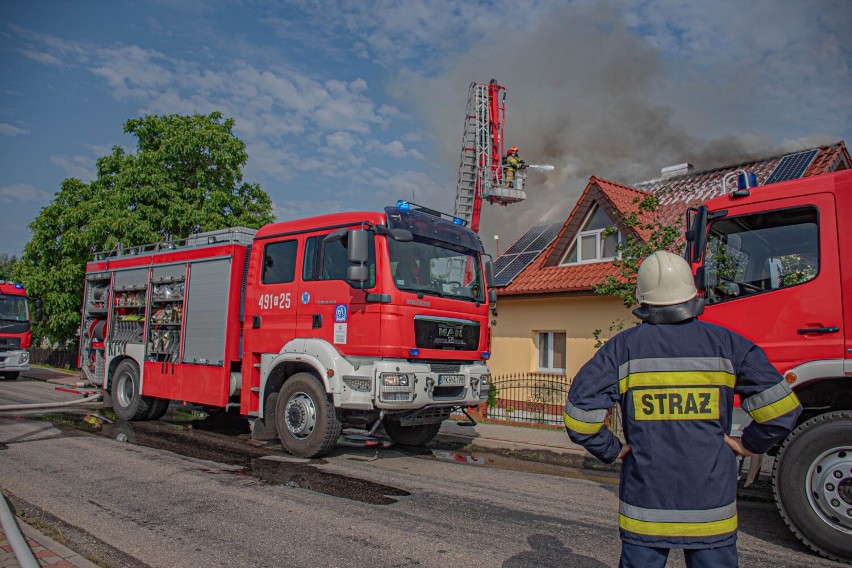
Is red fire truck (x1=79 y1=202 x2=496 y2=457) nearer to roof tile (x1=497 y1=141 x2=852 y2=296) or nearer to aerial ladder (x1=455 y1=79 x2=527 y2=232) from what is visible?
roof tile (x1=497 y1=141 x2=852 y2=296)

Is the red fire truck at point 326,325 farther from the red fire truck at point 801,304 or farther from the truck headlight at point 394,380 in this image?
the red fire truck at point 801,304

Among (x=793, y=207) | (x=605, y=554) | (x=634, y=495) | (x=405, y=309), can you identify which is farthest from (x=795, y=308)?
(x=405, y=309)

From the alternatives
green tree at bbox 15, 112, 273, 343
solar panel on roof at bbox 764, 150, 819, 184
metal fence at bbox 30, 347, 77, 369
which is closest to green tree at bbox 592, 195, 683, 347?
solar panel on roof at bbox 764, 150, 819, 184

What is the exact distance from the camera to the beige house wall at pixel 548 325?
13.5m

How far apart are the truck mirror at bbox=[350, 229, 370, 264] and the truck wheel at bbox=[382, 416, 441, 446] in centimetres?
297

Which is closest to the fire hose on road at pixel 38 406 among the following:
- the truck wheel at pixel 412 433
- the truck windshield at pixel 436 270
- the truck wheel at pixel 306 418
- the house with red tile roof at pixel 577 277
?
the truck wheel at pixel 306 418

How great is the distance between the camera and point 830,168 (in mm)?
12508

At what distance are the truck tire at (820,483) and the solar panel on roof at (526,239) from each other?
13438 mm

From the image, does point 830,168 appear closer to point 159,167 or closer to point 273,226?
point 273,226

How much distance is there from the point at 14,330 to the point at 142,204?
579 cm

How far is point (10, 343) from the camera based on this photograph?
1992cm

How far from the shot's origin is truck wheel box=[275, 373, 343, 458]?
734cm

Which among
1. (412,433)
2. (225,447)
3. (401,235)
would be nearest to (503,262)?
(412,433)

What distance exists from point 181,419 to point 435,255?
631 centimetres
